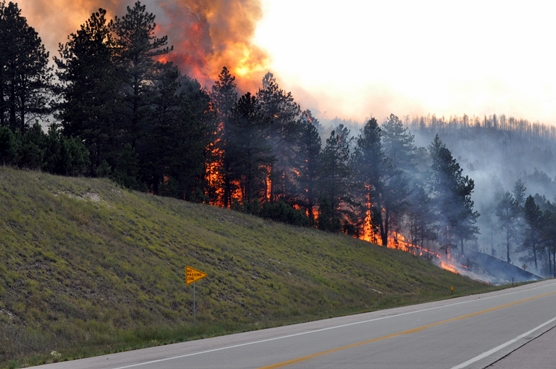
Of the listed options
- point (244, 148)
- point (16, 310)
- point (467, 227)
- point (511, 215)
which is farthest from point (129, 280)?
point (511, 215)

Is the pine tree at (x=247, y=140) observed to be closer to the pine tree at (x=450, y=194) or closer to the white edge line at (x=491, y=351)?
the pine tree at (x=450, y=194)

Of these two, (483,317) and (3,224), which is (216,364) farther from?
(3,224)

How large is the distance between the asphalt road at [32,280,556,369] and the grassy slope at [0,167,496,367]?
110 inches

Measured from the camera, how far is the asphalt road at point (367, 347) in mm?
12828

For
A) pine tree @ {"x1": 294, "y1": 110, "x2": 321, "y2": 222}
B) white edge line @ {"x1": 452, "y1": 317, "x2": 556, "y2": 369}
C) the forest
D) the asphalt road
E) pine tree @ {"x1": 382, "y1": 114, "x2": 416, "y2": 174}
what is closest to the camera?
white edge line @ {"x1": 452, "y1": 317, "x2": 556, "y2": 369}

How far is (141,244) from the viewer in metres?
32.7

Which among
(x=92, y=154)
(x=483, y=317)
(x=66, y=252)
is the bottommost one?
(x=483, y=317)

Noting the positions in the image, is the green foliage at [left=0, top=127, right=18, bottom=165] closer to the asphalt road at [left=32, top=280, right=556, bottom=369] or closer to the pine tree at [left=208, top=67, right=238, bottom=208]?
the asphalt road at [left=32, top=280, right=556, bottom=369]

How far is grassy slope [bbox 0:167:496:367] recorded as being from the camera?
20.4 m

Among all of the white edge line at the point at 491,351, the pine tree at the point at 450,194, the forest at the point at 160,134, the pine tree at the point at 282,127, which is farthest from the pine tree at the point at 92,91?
the pine tree at the point at 450,194

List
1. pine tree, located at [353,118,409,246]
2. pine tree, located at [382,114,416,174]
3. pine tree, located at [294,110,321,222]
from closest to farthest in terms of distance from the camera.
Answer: pine tree, located at [294,110,321,222], pine tree, located at [353,118,409,246], pine tree, located at [382,114,416,174]

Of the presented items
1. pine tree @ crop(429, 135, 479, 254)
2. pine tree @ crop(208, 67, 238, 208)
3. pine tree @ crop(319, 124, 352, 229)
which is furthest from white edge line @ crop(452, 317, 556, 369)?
pine tree @ crop(429, 135, 479, 254)

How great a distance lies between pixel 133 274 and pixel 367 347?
14.8 meters

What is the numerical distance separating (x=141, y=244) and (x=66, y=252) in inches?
263
